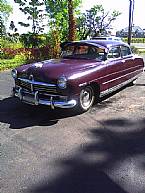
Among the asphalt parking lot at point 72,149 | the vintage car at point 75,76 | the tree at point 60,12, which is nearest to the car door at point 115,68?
the vintage car at point 75,76

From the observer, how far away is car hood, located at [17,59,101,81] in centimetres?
604

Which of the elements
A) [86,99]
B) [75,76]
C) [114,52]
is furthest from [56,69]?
[114,52]

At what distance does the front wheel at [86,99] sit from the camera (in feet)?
20.8

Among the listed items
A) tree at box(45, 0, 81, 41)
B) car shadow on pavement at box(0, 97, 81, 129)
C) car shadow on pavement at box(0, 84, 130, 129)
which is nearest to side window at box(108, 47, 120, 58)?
car shadow on pavement at box(0, 84, 130, 129)

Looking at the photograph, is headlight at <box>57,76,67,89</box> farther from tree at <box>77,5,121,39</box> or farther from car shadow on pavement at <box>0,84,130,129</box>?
tree at <box>77,5,121,39</box>

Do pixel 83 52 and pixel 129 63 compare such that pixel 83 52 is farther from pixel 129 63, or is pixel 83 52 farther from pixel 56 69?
pixel 129 63

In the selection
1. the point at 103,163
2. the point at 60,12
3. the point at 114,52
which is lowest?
the point at 103,163

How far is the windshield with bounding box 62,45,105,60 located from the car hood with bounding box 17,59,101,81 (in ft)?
0.96

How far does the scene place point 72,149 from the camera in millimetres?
4656

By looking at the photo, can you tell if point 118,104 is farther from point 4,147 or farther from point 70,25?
point 70,25

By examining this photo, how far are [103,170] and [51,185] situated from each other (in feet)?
2.52

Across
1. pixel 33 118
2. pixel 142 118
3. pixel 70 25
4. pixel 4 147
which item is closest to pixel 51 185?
pixel 4 147

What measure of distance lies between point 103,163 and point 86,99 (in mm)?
2592

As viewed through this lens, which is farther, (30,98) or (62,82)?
(30,98)
